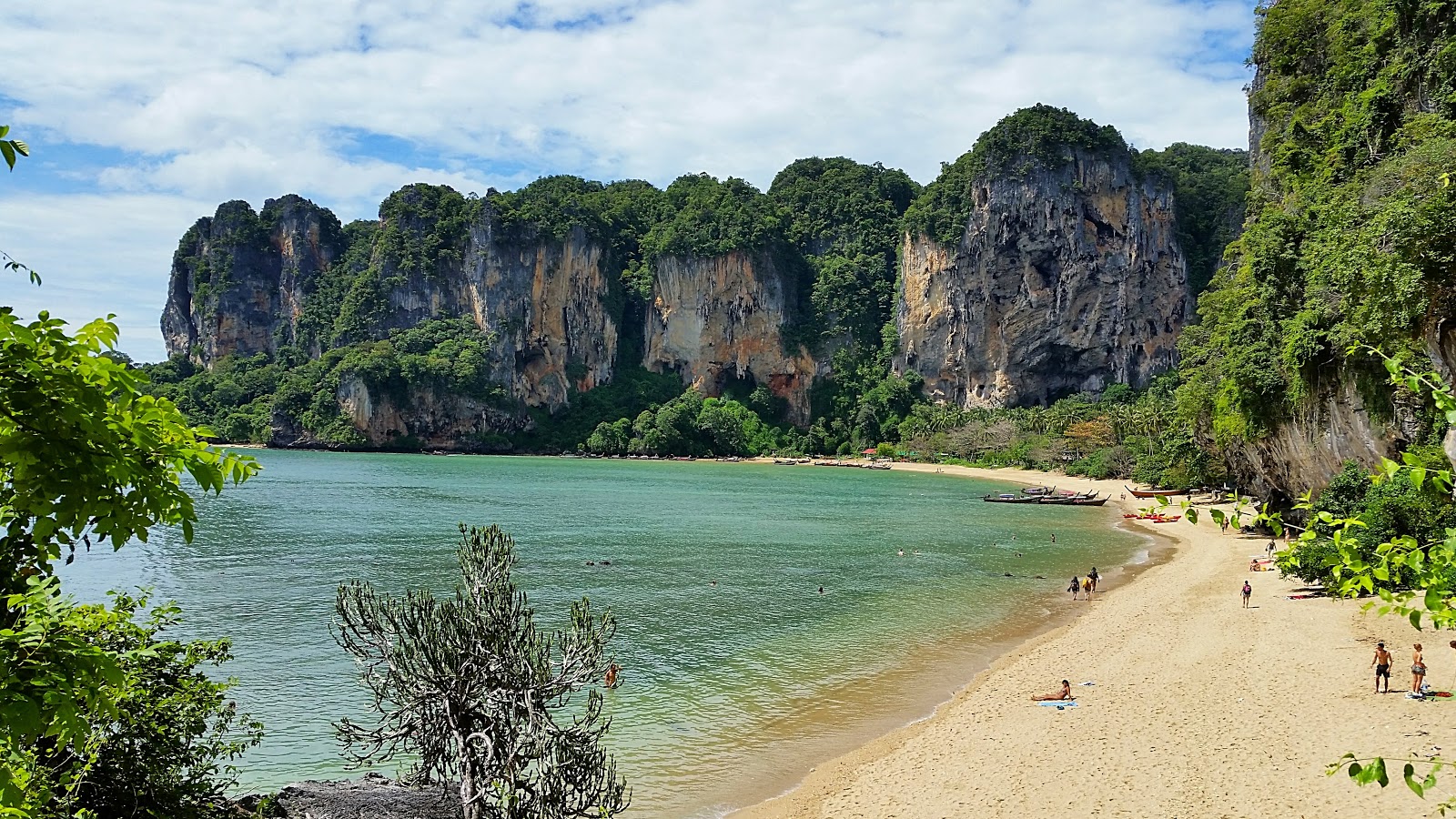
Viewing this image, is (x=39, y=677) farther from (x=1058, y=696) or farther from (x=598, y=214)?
(x=598, y=214)

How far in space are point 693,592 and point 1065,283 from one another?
8049 centimetres

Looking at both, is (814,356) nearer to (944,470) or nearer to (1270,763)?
(944,470)

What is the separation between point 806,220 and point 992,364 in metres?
37.5

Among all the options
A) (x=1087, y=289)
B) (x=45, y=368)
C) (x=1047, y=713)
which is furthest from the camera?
(x=1087, y=289)

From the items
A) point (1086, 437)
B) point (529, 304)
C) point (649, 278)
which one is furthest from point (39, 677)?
point (649, 278)

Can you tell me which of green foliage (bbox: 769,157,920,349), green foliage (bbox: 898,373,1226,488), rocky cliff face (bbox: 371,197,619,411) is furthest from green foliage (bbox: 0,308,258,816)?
green foliage (bbox: 769,157,920,349)

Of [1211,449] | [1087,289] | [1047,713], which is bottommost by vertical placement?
[1047,713]

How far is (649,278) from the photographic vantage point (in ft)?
397

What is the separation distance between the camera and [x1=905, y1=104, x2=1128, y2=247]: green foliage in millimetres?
91312

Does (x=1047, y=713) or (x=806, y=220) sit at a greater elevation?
(x=806, y=220)

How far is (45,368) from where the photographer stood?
2.69m

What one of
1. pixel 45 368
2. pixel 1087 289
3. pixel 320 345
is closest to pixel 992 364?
pixel 1087 289

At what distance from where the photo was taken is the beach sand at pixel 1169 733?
1015 centimetres

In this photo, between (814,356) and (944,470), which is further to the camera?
(814,356)
